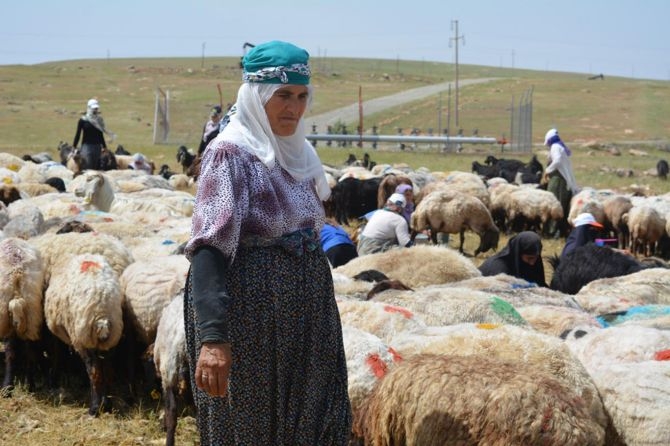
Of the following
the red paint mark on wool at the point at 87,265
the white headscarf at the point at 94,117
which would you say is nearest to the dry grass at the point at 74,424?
the red paint mark on wool at the point at 87,265

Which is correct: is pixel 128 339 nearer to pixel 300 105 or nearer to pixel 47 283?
pixel 47 283

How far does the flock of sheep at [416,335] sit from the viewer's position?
3.68 metres

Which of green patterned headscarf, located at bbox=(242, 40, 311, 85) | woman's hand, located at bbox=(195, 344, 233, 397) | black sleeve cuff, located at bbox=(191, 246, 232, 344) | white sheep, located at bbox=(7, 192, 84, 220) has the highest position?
green patterned headscarf, located at bbox=(242, 40, 311, 85)

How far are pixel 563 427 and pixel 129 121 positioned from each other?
4615 cm

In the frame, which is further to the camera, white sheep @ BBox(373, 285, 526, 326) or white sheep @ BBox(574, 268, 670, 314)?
white sheep @ BBox(574, 268, 670, 314)

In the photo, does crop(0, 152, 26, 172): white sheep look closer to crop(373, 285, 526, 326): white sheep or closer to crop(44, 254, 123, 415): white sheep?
crop(44, 254, 123, 415): white sheep

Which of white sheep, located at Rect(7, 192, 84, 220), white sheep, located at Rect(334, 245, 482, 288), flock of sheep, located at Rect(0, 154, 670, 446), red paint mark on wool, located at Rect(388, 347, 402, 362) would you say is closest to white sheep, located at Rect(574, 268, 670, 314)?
flock of sheep, located at Rect(0, 154, 670, 446)

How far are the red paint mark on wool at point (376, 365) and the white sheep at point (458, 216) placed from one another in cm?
831

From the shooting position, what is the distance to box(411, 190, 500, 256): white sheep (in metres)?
12.5

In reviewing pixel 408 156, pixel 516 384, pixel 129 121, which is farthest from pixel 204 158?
pixel 129 121

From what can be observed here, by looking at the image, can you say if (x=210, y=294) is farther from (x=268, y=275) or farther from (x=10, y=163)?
(x=10, y=163)

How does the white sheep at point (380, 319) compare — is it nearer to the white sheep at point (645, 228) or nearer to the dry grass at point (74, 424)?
the dry grass at point (74, 424)

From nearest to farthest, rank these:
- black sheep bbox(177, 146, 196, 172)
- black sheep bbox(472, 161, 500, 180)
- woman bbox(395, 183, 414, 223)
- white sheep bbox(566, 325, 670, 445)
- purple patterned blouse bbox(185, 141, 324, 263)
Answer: purple patterned blouse bbox(185, 141, 324, 263), white sheep bbox(566, 325, 670, 445), woman bbox(395, 183, 414, 223), black sheep bbox(472, 161, 500, 180), black sheep bbox(177, 146, 196, 172)

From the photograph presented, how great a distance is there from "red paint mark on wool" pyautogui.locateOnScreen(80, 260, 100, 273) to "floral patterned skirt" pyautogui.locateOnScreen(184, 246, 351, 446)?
3008 millimetres
